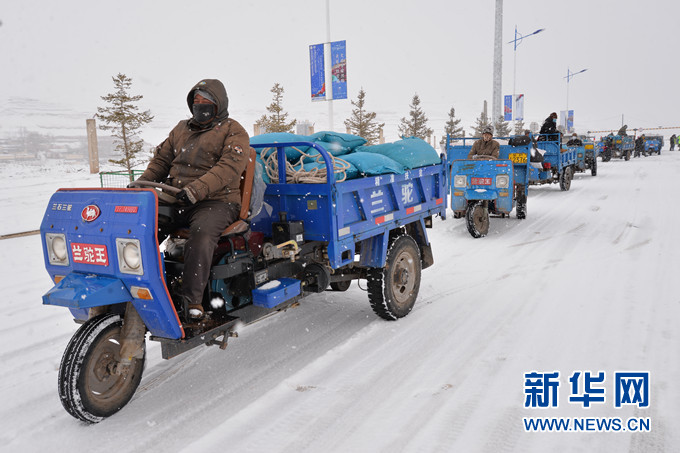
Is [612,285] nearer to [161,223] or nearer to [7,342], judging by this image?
[161,223]

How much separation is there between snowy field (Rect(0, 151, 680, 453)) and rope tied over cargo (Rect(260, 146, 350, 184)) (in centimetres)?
153

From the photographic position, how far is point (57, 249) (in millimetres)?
3410

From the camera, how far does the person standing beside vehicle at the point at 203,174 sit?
3.36 meters

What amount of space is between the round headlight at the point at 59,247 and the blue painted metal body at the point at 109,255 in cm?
6

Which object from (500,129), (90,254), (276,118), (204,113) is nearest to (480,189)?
(204,113)

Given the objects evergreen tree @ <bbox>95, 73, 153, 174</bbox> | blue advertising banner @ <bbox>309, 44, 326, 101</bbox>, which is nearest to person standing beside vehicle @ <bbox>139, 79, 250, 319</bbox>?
blue advertising banner @ <bbox>309, 44, 326, 101</bbox>

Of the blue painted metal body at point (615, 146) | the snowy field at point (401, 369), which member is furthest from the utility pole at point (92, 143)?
the blue painted metal body at point (615, 146)

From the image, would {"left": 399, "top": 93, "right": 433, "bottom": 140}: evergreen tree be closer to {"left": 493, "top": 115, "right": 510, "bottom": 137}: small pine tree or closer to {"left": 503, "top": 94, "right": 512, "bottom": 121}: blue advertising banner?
{"left": 493, "top": 115, "right": 510, "bottom": 137}: small pine tree

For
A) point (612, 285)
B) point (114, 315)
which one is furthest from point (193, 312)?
point (612, 285)

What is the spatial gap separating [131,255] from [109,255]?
175 millimetres

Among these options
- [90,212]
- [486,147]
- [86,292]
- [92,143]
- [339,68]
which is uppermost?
[339,68]

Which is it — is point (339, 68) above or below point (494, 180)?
above

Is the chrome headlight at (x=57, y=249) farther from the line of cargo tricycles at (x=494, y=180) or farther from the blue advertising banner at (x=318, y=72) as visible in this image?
the blue advertising banner at (x=318, y=72)

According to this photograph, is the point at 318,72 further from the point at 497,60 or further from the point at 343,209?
the point at 343,209
